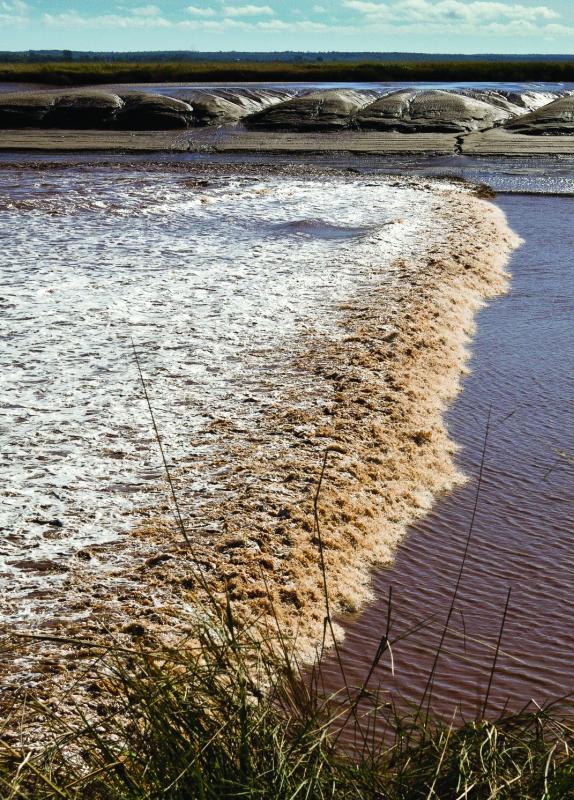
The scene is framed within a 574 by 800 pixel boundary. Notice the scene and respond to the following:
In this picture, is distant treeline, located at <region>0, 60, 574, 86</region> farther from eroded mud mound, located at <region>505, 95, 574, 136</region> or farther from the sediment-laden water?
the sediment-laden water

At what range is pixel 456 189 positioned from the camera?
19.9 m

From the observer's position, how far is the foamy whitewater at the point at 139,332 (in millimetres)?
5555

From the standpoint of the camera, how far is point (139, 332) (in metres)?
9.18

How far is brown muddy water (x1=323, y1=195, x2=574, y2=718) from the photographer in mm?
4270

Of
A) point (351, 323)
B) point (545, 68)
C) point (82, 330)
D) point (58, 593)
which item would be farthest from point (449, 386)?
point (545, 68)

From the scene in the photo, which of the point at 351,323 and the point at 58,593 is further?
the point at 351,323

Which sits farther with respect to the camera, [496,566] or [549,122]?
[549,122]

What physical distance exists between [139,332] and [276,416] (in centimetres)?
265

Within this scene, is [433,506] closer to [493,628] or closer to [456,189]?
[493,628]

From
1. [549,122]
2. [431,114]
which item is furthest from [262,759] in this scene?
[431,114]

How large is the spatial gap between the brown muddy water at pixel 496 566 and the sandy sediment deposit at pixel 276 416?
0.64 ft

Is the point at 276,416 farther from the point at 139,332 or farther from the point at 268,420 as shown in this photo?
the point at 139,332

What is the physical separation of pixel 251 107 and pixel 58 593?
34771 mm

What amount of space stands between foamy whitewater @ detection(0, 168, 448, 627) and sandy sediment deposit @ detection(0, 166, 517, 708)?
3 cm
